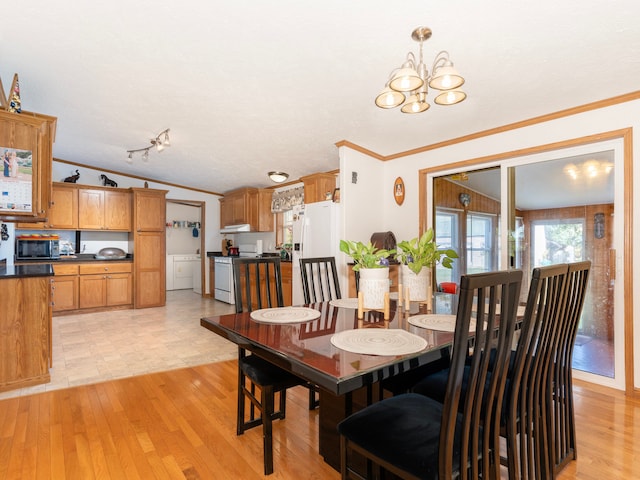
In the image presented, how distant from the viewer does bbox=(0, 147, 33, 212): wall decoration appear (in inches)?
103

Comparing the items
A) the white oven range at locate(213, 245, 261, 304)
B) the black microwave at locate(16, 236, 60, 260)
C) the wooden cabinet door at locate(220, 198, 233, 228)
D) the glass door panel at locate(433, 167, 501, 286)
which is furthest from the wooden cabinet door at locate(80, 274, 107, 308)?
the glass door panel at locate(433, 167, 501, 286)

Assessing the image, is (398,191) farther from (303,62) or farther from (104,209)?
(104,209)

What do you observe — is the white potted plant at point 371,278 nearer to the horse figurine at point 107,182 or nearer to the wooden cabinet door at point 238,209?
the wooden cabinet door at point 238,209

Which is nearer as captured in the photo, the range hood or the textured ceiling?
the textured ceiling

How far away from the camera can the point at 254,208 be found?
21.0 feet

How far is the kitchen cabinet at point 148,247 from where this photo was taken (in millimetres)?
5965

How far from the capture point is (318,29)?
2.11 metres

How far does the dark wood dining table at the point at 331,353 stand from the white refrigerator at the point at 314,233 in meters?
1.92

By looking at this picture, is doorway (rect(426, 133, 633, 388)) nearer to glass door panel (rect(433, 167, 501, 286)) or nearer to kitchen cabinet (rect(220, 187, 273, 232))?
glass door panel (rect(433, 167, 501, 286))

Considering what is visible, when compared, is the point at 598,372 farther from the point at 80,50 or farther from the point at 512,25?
the point at 80,50

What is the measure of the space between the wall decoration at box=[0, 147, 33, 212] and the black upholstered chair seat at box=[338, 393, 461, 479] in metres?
2.95

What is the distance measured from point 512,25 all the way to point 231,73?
1.92 metres

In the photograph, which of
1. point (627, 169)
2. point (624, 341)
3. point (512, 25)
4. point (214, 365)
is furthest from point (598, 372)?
point (214, 365)

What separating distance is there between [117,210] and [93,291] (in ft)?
4.59
